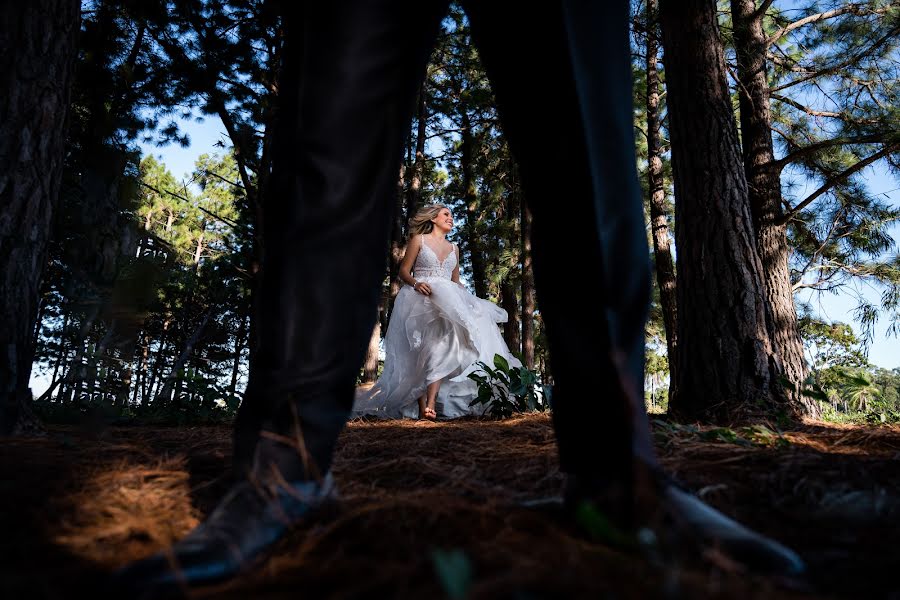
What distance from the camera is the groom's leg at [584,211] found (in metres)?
0.78

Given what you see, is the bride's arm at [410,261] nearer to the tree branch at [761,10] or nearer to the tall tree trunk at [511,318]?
the tree branch at [761,10]

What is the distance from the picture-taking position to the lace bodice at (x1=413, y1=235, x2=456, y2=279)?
5.46 metres

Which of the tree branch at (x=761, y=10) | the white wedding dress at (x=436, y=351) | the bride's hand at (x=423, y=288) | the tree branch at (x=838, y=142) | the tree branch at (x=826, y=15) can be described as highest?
the tree branch at (x=826, y=15)

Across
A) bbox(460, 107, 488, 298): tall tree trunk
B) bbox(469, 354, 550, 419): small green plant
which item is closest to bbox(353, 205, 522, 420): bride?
bbox(469, 354, 550, 419): small green plant

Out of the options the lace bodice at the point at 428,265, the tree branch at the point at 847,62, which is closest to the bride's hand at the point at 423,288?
the lace bodice at the point at 428,265

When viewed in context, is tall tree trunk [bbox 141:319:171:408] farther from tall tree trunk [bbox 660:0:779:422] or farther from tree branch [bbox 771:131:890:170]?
tree branch [bbox 771:131:890:170]

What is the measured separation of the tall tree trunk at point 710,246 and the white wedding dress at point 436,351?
2.35 m

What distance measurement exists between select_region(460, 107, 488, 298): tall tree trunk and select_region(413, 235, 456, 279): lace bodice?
5308 millimetres

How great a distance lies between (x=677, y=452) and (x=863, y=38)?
16.7ft

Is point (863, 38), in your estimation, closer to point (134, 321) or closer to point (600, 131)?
point (600, 131)

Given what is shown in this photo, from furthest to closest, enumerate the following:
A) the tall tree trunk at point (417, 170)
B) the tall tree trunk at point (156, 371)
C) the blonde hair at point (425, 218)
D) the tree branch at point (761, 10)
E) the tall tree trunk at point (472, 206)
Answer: the tall tree trunk at point (472, 206), the tall tree trunk at point (417, 170), the blonde hair at point (425, 218), the tall tree trunk at point (156, 371), the tree branch at point (761, 10)

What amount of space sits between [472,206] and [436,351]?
638 cm

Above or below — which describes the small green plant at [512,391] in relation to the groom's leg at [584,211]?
below

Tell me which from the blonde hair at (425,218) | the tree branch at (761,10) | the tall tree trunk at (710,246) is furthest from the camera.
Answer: the blonde hair at (425,218)
